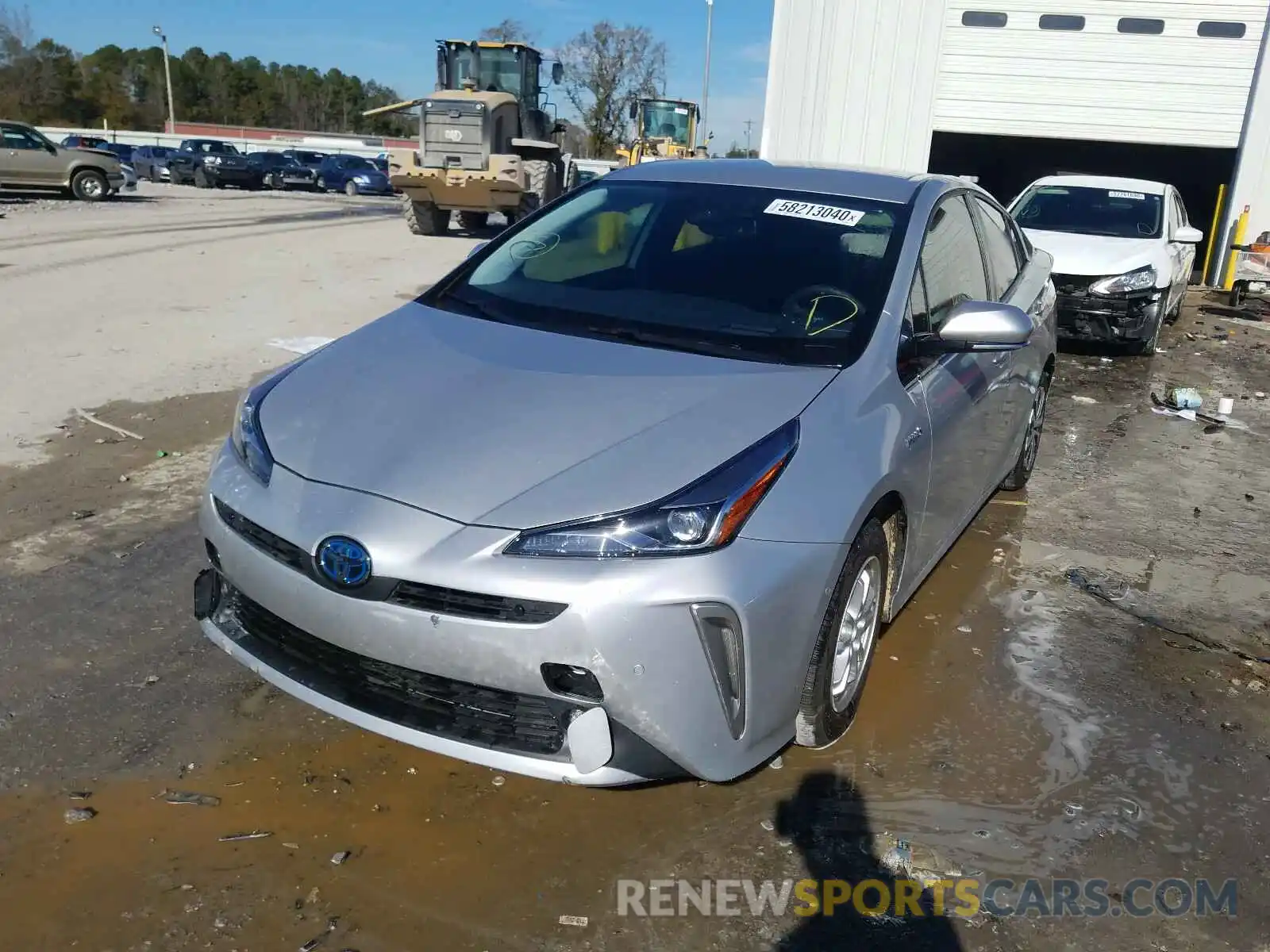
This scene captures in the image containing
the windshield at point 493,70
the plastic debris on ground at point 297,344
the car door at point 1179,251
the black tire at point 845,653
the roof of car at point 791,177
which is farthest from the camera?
the windshield at point 493,70

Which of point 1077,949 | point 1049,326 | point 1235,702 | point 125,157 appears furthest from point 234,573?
point 125,157

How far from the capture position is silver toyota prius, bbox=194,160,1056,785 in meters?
2.31

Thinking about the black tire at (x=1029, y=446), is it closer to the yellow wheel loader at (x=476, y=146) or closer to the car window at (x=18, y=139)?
the yellow wheel loader at (x=476, y=146)

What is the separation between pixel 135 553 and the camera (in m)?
4.15

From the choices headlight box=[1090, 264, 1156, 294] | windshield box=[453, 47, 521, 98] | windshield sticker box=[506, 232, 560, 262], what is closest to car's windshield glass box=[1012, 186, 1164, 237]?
headlight box=[1090, 264, 1156, 294]

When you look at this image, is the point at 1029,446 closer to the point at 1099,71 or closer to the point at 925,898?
the point at 925,898

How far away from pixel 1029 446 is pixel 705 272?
8.88 feet

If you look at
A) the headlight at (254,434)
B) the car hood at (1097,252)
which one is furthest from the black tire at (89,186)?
the headlight at (254,434)

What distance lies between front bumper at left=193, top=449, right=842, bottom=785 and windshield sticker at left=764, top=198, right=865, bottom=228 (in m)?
1.51

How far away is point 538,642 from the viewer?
7.43ft

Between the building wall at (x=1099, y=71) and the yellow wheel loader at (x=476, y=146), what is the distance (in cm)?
747

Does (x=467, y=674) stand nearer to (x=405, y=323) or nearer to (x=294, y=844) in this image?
(x=294, y=844)

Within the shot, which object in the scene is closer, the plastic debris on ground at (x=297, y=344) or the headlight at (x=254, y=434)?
the headlight at (x=254, y=434)

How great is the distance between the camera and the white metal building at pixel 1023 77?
1709 cm
